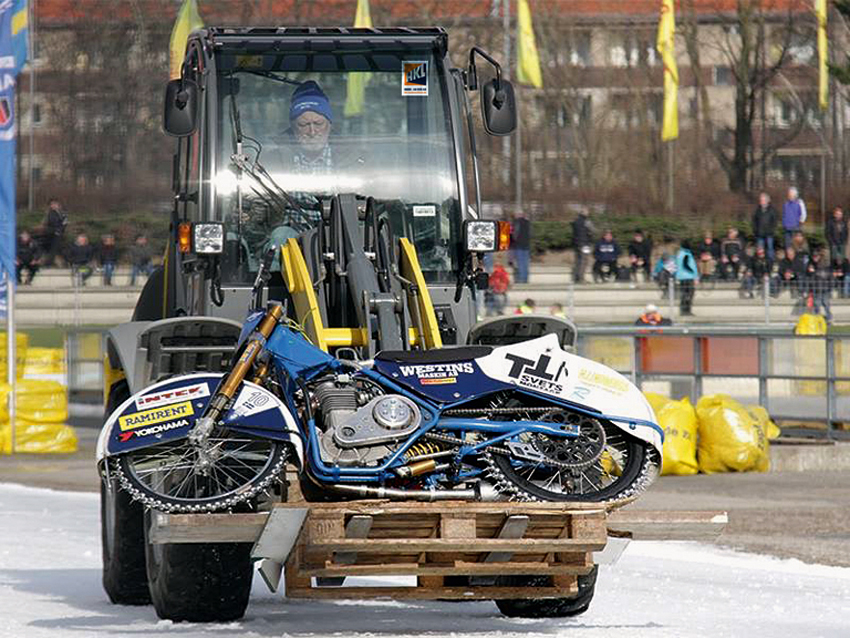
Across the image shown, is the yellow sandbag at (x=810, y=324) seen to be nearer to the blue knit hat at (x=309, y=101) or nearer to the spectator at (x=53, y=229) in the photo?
the spectator at (x=53, y=229)

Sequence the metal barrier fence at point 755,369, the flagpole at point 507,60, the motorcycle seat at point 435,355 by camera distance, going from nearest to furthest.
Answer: the motorcycle seat at point 435,355 < the metal barrier fence at point 755,369 < the flagpole at point 507,60

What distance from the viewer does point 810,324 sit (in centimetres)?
2430

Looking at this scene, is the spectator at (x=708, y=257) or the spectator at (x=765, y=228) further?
the spectator at (x=765, y=228)

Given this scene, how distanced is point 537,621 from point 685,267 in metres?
23.0

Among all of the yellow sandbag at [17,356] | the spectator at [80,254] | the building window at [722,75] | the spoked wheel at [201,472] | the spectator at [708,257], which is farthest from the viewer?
the building window at [722,75]

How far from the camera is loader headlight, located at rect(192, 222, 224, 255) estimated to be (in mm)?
8984

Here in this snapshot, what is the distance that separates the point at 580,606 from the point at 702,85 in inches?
2100

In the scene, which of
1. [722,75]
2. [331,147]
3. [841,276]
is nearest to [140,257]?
[841,276]

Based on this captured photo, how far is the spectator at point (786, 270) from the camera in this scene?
1094 inches

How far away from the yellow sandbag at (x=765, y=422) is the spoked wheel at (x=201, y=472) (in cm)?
1105

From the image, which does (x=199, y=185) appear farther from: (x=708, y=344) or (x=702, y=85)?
(x=702, y=85)

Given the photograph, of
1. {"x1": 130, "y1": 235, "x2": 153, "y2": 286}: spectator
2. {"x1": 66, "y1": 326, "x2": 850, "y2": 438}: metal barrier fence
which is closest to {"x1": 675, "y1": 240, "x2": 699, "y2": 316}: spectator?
{"x1": 66, "y1": 326, "x2": 850, "y2": 438}: metal barrier fence

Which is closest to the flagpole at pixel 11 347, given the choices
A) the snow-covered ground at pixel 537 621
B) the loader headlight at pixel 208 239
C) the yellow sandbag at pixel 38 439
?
the yellow sandbag at pixel 38 439

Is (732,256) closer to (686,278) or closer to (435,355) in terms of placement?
(686,278)
